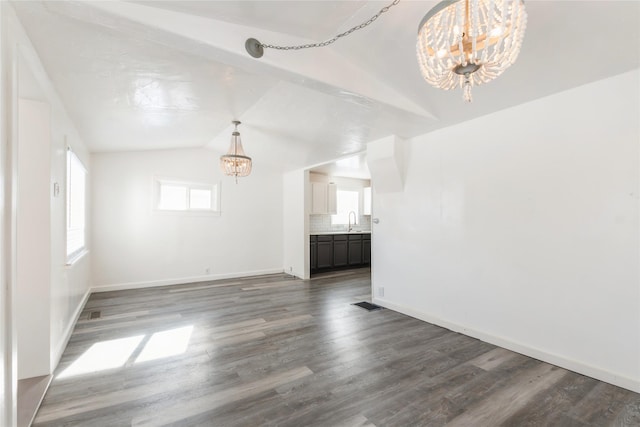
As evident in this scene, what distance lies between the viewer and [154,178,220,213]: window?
5.49 meters

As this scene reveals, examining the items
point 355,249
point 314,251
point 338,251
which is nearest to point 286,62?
point 314,251

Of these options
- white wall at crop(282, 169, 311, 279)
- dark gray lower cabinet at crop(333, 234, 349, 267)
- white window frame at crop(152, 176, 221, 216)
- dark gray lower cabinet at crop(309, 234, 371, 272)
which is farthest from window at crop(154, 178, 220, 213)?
dark gray lower cabinet at crop(333, 234, 349, 267)

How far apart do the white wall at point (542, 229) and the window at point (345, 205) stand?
4098 mm

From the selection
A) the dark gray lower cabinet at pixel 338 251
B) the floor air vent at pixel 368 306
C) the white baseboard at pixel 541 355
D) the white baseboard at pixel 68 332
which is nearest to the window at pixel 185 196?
the white baseboard at pixel 68 332

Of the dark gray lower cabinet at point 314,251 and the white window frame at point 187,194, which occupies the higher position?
the white window frame at point 187,194

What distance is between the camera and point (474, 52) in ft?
3.87

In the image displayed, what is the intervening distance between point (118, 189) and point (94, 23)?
A: 4.16 m

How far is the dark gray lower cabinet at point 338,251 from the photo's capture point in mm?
6582

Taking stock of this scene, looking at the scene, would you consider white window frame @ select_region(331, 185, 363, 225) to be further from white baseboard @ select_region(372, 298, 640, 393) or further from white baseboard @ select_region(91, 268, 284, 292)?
white baseboard @ select_region(372, 298, 640, 393)

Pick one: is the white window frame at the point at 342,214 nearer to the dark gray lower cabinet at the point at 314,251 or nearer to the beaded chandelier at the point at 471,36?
the dark gray lower cabinet at the point at 314,251

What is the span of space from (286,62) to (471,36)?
1330mm

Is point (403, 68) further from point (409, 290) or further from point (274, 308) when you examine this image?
point (274, 308)

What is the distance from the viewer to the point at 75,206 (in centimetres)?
367

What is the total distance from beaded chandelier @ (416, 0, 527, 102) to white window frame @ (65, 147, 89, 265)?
3.55 m
